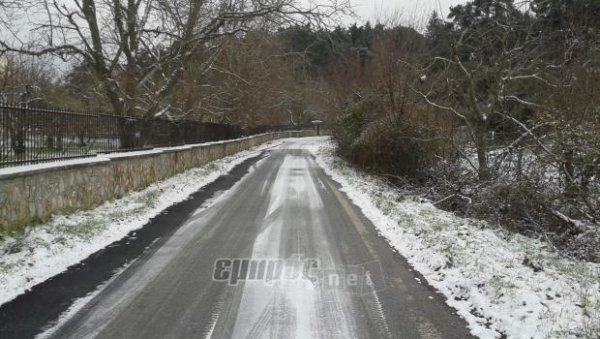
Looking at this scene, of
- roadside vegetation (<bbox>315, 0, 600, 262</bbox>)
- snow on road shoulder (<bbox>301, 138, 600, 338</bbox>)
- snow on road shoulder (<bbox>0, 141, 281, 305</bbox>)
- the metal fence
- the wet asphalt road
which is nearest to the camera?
the wet asphalt road

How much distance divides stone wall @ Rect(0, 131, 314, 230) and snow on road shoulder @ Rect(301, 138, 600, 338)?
19.9 ft

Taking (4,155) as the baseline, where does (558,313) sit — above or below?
below

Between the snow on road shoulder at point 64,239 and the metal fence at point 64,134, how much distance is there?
1.33 metres

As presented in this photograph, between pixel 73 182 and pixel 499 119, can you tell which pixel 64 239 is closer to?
pixel 73 182

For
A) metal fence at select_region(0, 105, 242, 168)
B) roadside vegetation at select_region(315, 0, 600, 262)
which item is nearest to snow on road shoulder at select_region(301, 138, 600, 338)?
roadside vegetation at select_region(315, 0, 600, 262)

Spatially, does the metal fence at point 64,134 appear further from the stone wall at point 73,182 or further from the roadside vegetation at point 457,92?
the roadside vegetation at point 457,92

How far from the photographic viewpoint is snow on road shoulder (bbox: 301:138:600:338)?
4711 millimetres

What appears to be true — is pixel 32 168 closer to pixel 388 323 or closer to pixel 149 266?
pixel 149 266

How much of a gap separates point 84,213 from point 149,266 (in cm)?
402

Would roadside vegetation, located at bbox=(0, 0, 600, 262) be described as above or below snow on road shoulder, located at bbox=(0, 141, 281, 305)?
above

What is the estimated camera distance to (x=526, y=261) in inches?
269

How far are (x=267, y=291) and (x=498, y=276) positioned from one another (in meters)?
2.77

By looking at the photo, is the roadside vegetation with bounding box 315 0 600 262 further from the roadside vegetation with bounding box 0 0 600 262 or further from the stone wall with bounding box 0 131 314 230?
the stone wall with bounding box 0 131 314 230

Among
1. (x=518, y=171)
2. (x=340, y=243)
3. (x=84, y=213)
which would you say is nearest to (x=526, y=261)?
(x=340, y=243)
